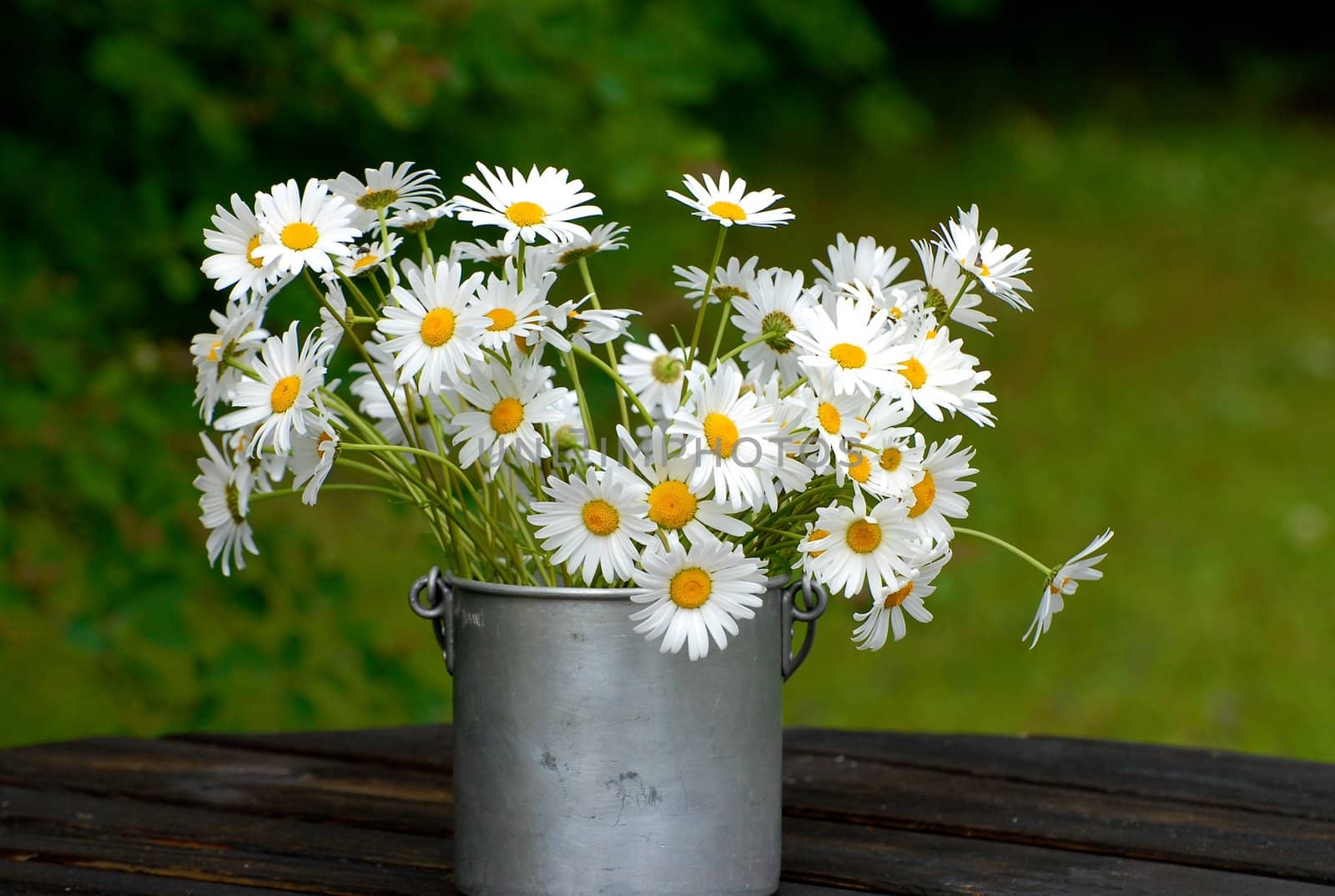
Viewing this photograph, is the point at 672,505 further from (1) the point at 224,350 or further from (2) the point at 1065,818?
(2) the point at 1065,818

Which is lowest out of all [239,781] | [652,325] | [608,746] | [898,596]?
[239,781]

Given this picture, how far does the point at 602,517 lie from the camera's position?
35.5 inches

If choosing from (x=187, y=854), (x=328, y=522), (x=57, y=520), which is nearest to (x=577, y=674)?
(x=187, y=854)

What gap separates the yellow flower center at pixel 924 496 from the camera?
3.08 ft

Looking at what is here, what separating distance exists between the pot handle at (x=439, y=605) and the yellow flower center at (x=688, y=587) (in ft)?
0.67

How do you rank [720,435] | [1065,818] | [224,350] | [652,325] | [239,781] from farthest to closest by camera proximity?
[652,325] < [239,781] < [1065,818] < [224,350] < [720,435]

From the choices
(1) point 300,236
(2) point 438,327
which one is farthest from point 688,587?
(1) point 300,236

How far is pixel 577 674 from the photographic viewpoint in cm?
95

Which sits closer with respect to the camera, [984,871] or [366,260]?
[366,260]

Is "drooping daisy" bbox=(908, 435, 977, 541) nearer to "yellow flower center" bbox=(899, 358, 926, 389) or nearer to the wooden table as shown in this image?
"yellow flower center" bbox=(899, 358, 926, 389)

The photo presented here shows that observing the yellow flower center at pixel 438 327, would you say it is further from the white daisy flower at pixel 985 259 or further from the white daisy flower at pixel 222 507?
the white daisy flower at pixel 985 259

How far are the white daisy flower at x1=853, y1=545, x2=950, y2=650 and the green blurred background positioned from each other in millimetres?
526

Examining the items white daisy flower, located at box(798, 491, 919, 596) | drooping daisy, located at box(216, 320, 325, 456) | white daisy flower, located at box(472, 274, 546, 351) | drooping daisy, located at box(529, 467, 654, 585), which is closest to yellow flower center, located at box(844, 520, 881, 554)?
white daisy flower, located at box(798, 491, 919, 596)

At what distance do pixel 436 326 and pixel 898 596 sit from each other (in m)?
0.33
